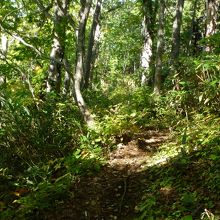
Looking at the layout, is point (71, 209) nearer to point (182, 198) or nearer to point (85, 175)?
point (85, 175)

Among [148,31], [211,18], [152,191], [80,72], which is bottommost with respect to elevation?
[152,191]

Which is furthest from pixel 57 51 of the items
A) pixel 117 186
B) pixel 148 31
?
pixel 117 186

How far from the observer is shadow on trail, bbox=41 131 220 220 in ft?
13.6

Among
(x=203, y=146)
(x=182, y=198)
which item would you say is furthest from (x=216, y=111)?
(x=182, y=198)

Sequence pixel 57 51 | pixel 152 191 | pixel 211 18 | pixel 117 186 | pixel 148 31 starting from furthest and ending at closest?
pixel 148 31 → pixel 211 18 → pixel 57 51 → pixel 117 186 → pixel 152 191

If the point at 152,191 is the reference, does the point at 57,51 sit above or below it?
above

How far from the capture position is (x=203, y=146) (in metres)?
5.34

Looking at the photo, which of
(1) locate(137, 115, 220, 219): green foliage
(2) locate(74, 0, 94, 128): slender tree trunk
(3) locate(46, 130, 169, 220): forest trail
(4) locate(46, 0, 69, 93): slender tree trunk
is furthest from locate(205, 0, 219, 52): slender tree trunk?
(1) locate(137, 115, 220, 219): green foliage

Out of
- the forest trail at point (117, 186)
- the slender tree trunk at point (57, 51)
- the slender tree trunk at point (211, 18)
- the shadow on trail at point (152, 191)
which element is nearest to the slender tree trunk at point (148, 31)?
the slender tree trunk at point (211, 18)

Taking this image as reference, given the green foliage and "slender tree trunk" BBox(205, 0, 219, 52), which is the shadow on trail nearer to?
the green foliage

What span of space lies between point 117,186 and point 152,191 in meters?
0.73

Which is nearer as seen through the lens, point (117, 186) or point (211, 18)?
point (117, 186)

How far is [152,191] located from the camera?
486 cm

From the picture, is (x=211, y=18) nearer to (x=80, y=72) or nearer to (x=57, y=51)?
(x=57, y=51)
